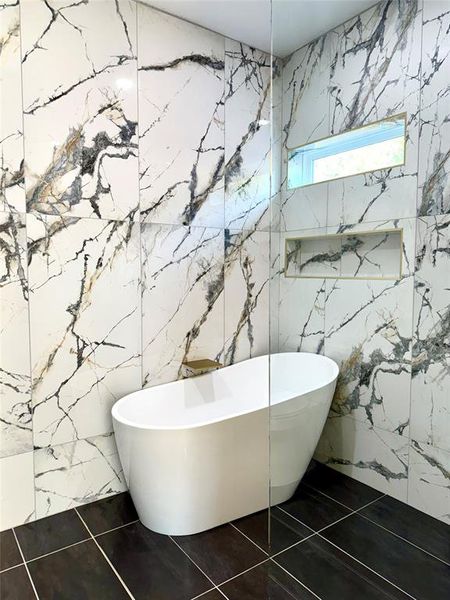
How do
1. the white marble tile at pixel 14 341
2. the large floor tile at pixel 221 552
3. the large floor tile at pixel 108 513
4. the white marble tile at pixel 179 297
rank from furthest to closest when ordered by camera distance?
the white marble tile at pixel 179 297, the large floor tile at pixel 108 513, the white marble tile at pixel 14 341, the large floor tile at pixel 221 552

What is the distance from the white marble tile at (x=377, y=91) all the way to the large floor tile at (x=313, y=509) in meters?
1.70

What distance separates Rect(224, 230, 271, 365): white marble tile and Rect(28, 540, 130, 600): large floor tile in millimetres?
1413

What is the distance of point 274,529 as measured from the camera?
2.01 metres

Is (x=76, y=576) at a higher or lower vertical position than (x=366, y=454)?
lower

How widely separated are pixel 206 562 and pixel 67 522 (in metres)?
0.82

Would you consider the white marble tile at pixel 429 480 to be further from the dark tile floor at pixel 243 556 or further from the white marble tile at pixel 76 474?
the white marble tile at pixel 76 474

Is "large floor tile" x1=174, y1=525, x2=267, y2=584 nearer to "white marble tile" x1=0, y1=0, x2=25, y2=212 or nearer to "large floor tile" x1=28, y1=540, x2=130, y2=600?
"large floor tile" x1=28, y1=540, x2=130, y2=600

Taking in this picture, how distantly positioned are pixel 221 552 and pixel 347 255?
186 cm

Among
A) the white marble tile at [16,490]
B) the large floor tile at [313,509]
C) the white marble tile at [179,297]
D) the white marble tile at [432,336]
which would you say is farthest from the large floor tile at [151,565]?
the white marble tile at [432,336]

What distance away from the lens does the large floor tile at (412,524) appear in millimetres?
1927

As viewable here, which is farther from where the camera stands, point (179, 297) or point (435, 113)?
point (179, 297)

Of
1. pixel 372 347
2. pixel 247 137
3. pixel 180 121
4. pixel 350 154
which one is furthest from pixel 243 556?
pixel 247 137

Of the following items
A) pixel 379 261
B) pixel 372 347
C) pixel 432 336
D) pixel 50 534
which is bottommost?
pixel 50 534

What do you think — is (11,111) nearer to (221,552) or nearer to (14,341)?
(14,341)
